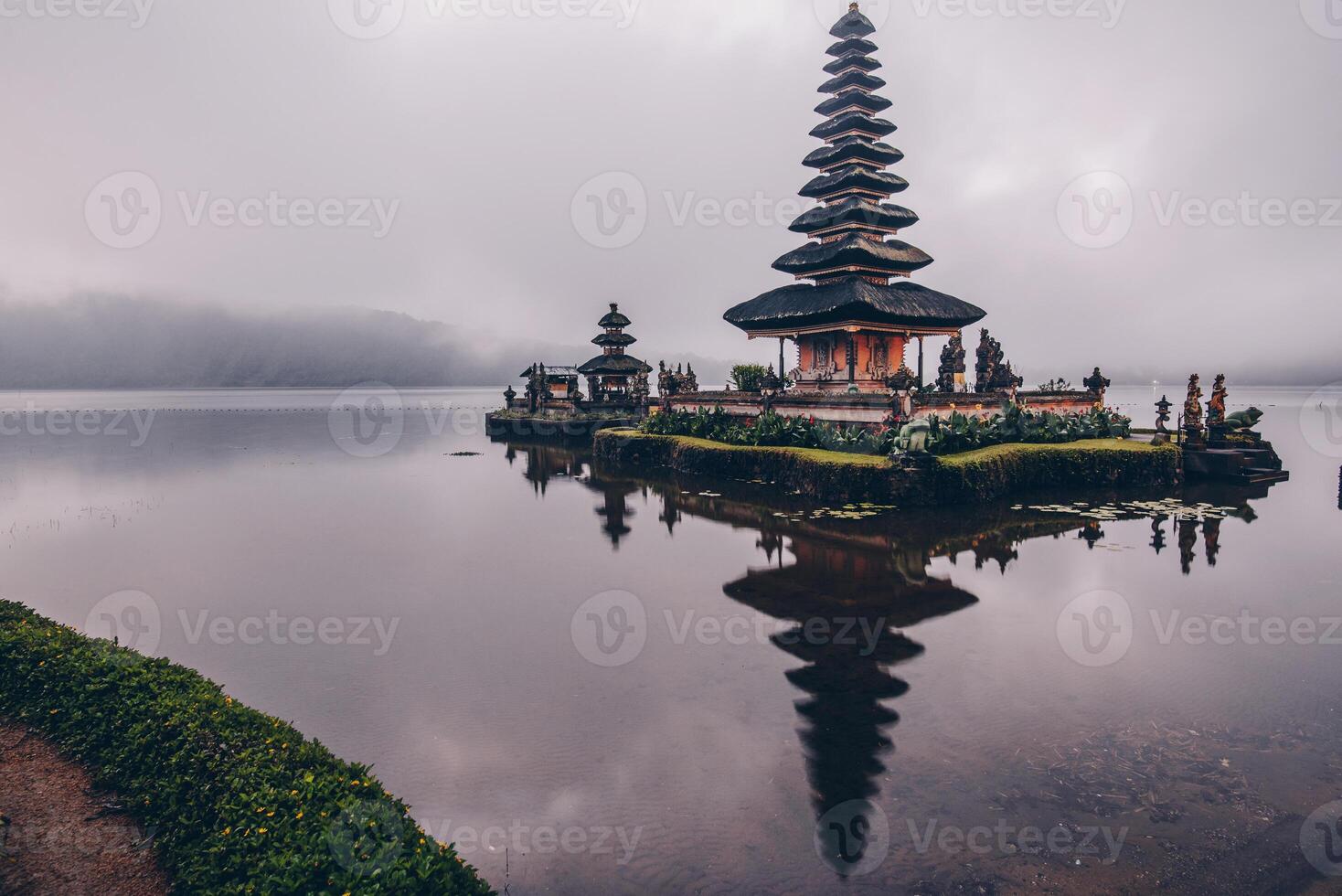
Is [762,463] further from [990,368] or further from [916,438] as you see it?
[990,368]

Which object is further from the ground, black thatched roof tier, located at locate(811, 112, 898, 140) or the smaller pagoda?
black thatched roof tier, located at locate(811, 112, 898, 140)

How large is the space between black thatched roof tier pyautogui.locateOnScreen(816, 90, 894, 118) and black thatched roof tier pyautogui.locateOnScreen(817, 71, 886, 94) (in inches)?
15.8

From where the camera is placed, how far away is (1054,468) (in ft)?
76.2

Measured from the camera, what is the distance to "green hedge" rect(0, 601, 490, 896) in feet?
13.7

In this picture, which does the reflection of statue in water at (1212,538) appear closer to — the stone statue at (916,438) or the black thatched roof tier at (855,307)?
the stone statue at (916,438)

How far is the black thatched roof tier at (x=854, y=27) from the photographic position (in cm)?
3569

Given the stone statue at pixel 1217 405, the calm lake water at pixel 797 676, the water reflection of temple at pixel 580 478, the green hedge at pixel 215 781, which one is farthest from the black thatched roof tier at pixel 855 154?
the green hedge at pixel 215 781

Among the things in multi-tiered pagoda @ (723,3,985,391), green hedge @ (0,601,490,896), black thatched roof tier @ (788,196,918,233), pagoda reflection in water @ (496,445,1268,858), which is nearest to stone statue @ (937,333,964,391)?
multi-tiered pagoda @ (723,3,985,391)

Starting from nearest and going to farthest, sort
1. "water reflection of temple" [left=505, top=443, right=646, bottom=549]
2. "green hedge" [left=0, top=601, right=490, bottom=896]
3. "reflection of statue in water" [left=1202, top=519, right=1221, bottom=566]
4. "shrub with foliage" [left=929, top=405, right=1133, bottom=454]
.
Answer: "green hedge" [left=0, top=601, right=490, bottom=896]
"reflection of statue in water" [left=1202, top=519, right=1221, bottom=566]
"water reflection of temple" [left=505, top=443, right=646, bottom=549]
"shrub with foliage" [left=929, top=405, right=1133, bottom=454]

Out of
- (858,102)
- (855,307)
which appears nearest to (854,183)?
(858,102)

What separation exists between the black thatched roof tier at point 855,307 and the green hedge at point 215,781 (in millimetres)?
27354

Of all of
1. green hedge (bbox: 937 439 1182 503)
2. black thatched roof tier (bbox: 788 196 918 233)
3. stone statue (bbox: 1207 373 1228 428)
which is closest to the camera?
green hedge (bbox: 937 439 1182 503)

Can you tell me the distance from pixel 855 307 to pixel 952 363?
6966 mm

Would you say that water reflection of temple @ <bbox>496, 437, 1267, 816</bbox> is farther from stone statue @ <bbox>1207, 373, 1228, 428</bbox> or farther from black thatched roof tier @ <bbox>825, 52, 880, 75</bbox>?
black thatched roof tier @ <bbox>825, 52, 880, 75</bbox>
